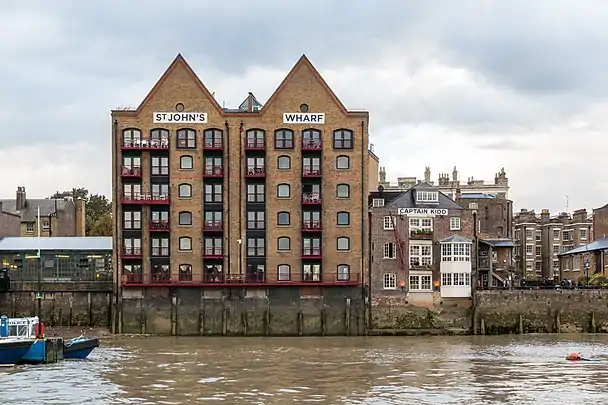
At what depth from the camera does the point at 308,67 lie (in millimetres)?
85938

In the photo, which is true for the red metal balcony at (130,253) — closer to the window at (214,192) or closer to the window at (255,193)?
the window at (214,192)

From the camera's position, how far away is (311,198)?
85.4m

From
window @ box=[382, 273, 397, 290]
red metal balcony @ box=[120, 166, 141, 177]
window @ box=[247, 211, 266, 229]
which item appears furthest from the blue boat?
window @ box=[382, 273, 397, 290]

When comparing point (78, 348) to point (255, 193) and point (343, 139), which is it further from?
point (343, 139)

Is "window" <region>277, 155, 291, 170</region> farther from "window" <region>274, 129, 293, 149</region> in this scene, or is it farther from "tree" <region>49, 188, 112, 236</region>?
"tree" <region>49, 188, 112, 236</region>

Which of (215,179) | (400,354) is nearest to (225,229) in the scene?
(215,179)

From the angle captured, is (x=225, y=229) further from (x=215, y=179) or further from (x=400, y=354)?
(x=400, y=354)

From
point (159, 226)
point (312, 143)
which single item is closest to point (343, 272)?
point (312, 143)

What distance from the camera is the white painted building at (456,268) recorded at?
279ft

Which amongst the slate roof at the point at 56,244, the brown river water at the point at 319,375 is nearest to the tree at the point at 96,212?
the slate roof at the point at 56,244

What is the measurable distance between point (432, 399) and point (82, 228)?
285ft

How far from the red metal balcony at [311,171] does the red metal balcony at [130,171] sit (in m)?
13.0

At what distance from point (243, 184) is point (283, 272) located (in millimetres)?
7659

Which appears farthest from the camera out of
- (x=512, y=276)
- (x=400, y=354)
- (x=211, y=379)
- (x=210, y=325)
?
(x=512, y=276)
